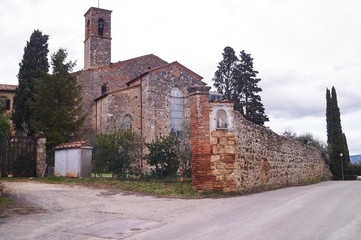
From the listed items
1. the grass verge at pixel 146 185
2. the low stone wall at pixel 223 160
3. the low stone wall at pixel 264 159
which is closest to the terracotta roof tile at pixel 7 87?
the grass verge at pixel 146 185

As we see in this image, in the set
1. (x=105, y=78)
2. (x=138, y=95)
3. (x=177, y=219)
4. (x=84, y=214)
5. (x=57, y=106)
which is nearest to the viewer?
(x=177, y=219)

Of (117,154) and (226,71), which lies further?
(226,71)

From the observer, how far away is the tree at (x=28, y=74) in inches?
1212

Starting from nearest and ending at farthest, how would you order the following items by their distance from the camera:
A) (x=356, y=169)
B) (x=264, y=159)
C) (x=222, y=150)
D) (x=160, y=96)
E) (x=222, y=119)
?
(x=222, y=150), (x=222, y=119), (x=264, y=159), (x=160, y=96), (x=356, y=169)

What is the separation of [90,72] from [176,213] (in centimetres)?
3024

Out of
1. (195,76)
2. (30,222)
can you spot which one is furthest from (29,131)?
(30,222)

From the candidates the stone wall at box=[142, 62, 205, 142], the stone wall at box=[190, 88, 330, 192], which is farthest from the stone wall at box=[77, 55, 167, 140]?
the stone wall at box=[190, 88, 330, 192]

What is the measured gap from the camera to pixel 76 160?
61.0ft

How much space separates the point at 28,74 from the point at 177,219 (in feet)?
92.6

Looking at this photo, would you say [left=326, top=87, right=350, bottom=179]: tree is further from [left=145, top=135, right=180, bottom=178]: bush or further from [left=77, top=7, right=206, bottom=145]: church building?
[left=145, top=135, right=180, bottom=178]: bush

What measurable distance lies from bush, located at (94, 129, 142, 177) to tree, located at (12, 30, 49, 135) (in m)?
13.9

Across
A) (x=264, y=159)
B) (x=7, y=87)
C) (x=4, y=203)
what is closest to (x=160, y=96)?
(x=264, y=159)

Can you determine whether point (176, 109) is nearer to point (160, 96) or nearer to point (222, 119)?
point (160, 96)

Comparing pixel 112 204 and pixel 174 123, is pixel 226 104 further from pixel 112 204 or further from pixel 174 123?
pixel 174 123
